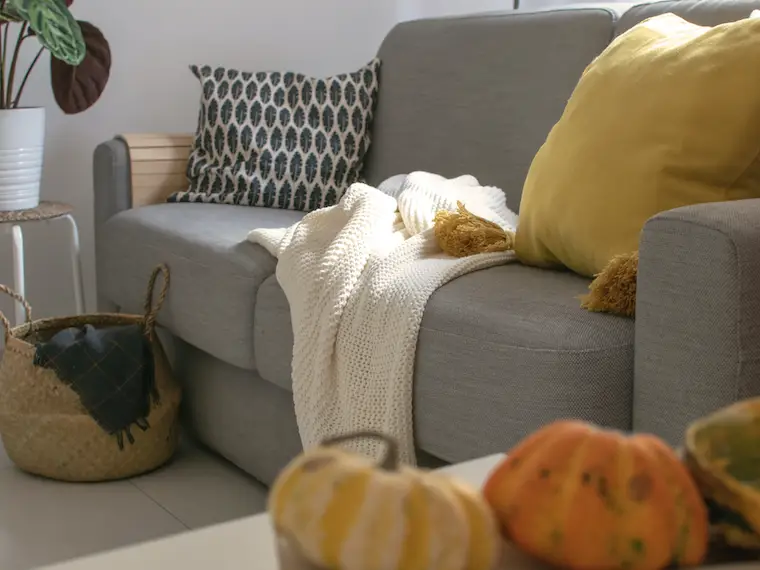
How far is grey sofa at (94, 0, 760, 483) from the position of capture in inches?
49.0

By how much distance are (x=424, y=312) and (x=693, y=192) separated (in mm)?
419

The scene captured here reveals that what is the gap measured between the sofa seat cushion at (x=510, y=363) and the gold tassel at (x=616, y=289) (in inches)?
0.6

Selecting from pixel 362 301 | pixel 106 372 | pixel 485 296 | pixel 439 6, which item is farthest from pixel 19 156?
pixel 439 6

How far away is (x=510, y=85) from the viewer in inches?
91.6

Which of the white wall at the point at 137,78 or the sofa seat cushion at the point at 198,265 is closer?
the sofa seat cushion at the point at 198,265

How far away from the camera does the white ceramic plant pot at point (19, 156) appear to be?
255cm

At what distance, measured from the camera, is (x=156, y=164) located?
2.65 m

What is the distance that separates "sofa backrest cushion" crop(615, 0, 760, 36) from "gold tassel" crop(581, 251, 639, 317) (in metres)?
0.67

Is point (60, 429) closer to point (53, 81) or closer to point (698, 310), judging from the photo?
point (53, 81)

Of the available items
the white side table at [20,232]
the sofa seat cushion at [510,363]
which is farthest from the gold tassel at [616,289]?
the white side table at [20,232]

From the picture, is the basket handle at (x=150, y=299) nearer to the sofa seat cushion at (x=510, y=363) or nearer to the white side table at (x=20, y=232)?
the white side table at (x=20, y=232)

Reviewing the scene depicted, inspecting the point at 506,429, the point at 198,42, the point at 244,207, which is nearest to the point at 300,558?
the point at 506,429

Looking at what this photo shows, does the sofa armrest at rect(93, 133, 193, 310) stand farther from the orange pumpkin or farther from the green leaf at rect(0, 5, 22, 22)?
the orange pumpkin

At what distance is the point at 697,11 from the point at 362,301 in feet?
2.81
